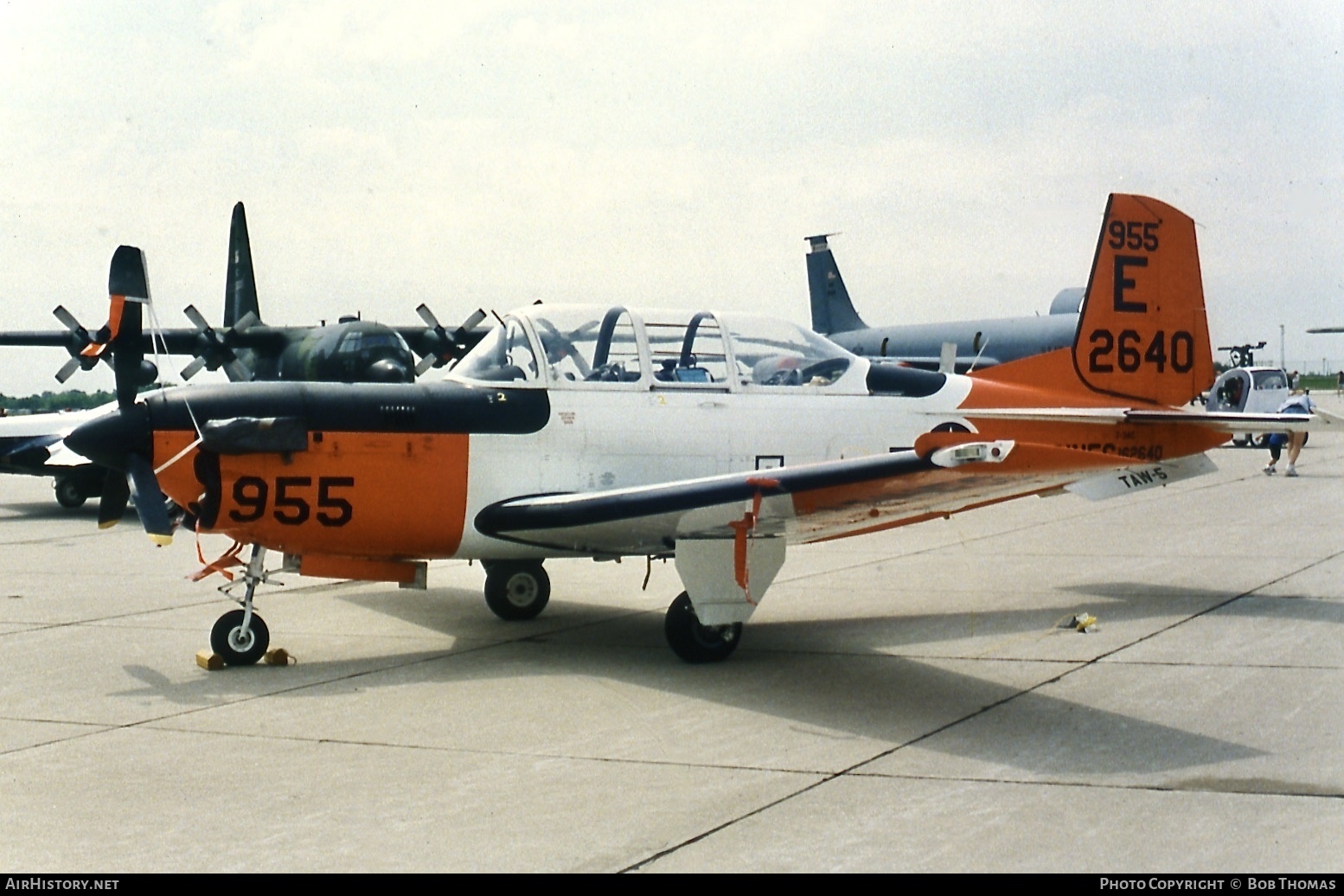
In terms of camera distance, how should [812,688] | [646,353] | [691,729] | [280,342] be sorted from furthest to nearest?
1. [280,342]
2. [646,353]
3. [812,688]
4. [691,729]

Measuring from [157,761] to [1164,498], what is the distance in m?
18.2

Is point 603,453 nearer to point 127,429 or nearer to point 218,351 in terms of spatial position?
point 127,429

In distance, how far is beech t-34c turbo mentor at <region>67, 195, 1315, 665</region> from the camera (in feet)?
25.1

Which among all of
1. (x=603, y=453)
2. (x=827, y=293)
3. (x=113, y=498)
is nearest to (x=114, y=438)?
(x=113, y=498)

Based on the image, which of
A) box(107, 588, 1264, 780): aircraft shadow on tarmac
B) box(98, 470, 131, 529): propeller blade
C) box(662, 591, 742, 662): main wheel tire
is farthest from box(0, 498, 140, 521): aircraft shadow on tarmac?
box(662, 591, 742, 662): main wheel tire

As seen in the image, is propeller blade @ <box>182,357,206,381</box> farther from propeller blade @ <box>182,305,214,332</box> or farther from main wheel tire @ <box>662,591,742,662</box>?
main wheel tire @ <box>662,591,742,662</box>

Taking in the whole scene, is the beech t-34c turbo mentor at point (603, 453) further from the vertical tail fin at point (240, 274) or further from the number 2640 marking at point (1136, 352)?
the vertical tail fin at point (240, 274)

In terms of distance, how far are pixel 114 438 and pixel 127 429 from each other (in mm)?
89

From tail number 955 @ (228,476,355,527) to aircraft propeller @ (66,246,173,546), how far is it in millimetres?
462

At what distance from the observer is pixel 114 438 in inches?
311

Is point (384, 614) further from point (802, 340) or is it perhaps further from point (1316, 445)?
point (1316, 445)

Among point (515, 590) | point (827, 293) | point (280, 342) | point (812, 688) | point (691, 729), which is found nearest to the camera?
point (691, 729)

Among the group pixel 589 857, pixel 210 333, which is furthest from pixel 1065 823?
pixel 210 333

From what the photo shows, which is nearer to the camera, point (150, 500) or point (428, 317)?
point (150, 500)
